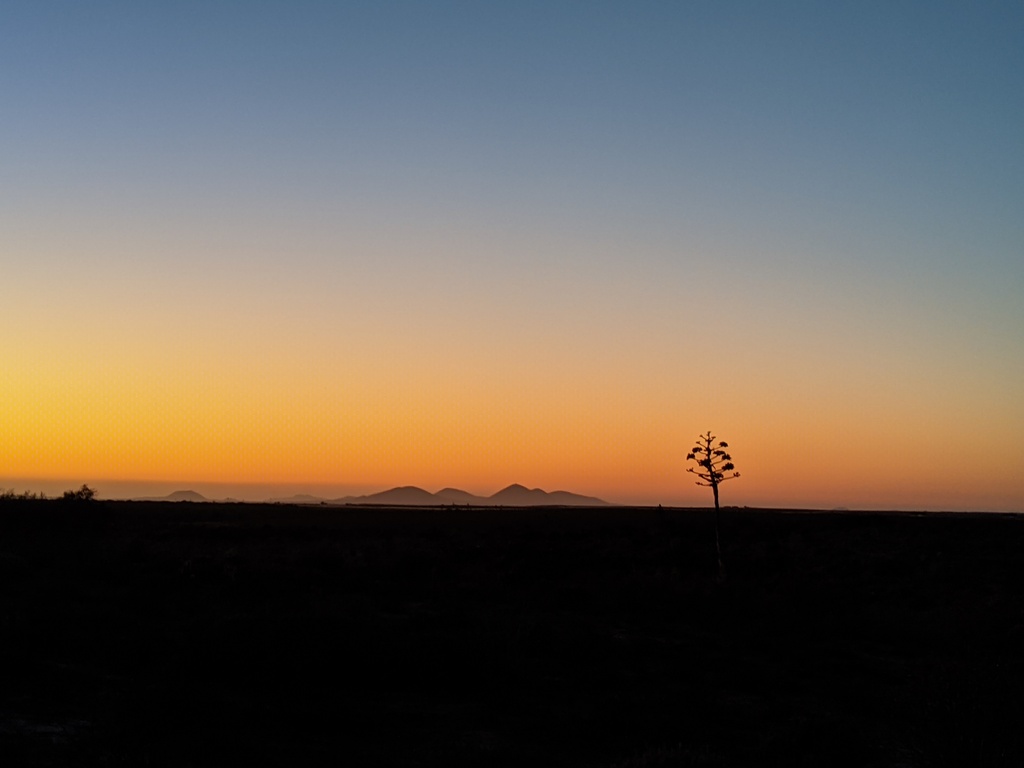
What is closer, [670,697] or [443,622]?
[670,697]

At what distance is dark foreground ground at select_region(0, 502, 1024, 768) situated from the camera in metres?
9.52

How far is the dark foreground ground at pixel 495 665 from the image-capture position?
952cm

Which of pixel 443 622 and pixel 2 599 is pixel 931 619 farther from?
pixel 2 599

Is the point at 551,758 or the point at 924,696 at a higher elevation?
the point at 924,696

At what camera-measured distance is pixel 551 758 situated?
393 inches

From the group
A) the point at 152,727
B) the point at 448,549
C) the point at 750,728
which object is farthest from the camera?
the point at 448,549

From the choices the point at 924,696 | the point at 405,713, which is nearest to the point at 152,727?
the point at 405,713

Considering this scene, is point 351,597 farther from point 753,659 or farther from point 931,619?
point 931,619

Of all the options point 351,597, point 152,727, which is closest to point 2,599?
point 351,597

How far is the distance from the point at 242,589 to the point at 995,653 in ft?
58.4

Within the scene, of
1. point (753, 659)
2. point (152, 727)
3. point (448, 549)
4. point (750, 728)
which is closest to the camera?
point (152, 727)

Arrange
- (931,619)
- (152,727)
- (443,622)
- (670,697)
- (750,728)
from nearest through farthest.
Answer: (152,727), (750,728), (670,697), (443,622), (931,619)

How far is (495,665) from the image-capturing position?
14.0 m

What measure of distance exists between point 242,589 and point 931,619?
58.7 ft
